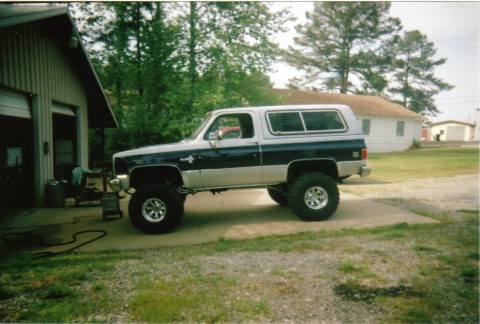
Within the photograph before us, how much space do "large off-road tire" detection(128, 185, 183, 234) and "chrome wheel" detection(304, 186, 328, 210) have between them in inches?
101

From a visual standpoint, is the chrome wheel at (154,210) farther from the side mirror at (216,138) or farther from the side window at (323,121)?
the side window at (323,121)

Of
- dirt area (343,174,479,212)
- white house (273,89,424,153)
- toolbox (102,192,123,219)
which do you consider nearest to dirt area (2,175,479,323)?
toolbox (102,192,123,219)

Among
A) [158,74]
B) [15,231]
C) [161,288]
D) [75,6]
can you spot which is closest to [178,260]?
[161,288]

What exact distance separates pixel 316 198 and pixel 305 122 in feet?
5.17

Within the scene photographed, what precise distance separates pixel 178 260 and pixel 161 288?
0.90m

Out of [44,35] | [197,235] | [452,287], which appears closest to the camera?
[452,287]

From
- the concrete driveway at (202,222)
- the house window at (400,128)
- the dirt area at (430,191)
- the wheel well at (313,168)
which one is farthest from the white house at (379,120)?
the wheel well at (313,168)

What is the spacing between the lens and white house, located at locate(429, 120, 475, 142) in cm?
5678

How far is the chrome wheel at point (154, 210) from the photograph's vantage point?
20.5 feet

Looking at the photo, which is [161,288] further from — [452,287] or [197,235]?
[452,287]

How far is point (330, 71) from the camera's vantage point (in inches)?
1567

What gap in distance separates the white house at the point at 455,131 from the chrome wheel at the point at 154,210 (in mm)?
60099

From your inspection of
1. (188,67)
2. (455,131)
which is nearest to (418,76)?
(455,131)

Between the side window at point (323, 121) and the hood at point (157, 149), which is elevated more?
the side window at point (323, 121)
